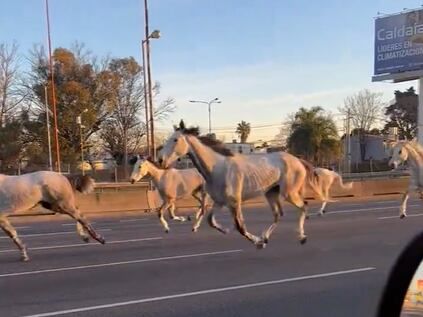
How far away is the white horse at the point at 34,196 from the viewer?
437 inches

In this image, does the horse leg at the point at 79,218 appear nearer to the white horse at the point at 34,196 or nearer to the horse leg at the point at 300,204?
the white horse at the point at 34,196

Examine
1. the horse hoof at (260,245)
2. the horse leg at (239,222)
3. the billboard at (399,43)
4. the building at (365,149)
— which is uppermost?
the billboard at (399,43)

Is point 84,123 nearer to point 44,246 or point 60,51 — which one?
point 60,51

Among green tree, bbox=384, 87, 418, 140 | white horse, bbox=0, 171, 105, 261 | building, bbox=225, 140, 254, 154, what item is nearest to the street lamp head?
building, bbox=225, 140, 254, 154

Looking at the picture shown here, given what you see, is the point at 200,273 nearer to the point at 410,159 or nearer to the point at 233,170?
the point at 233,170

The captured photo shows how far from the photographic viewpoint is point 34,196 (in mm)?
11273

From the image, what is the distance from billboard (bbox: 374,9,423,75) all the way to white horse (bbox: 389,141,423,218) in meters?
40.4

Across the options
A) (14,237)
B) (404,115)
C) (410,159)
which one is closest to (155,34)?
(410,159)

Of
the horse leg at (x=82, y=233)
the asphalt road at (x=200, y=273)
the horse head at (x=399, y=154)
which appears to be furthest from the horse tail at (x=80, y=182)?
the horse head at (x=399, y=154)

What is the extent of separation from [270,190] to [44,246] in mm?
4800

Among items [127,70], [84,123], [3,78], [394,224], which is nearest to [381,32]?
[127,70]

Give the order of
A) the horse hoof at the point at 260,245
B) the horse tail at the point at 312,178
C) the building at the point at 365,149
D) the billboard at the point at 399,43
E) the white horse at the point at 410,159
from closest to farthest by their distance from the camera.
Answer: the horse hoof at the point at 260,245 < the horse tail at the point at 312,178 < the white horse at the point at 410,159 < the billboard at the point at 399,43 < the building at the point at 365,149

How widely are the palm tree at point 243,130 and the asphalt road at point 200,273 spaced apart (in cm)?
9944

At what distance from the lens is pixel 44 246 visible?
12.6m
